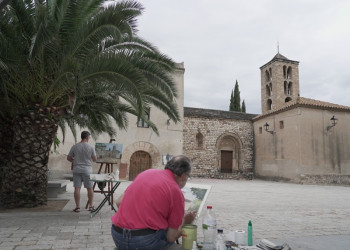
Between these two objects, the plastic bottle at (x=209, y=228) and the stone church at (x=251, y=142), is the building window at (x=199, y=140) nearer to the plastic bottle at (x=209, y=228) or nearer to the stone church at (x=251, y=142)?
the stone church at (x=251, y=142)

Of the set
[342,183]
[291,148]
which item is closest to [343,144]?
[342,183]

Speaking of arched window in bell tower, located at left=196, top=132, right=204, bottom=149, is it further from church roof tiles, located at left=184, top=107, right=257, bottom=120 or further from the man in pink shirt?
the man in pink shirt

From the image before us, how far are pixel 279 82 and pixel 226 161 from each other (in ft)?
34.7

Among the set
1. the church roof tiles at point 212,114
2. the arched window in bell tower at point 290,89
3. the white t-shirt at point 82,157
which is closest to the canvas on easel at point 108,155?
the white t-shirt at point 82,157

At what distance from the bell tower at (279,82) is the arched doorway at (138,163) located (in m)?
15.7

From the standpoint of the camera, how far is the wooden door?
24.3 metres

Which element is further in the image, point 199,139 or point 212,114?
point 212,114

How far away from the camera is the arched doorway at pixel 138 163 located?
17.1m

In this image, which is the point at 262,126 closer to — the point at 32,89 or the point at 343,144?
the point at 343,144

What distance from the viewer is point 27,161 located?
601 cm

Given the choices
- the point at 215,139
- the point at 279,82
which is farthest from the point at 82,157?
the point at 279,82

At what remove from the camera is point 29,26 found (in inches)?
222

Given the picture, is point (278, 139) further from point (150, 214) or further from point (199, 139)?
point (150, 214)

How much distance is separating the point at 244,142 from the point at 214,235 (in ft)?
74.3
